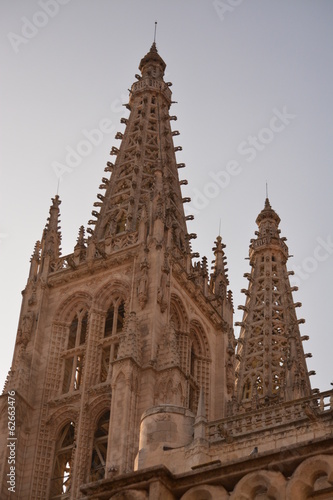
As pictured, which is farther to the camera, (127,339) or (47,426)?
(47,426)

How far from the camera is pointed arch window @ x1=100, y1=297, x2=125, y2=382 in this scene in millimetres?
47875

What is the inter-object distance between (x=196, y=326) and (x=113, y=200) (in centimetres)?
912

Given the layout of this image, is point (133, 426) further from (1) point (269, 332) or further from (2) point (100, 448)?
(1) point (269, 332)

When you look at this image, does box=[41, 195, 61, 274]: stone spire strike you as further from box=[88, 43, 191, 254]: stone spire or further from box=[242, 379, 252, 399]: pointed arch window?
box=[242, 379, 252, 399]: pointed arch window

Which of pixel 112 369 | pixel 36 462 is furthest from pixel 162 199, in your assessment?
pixel 36 462

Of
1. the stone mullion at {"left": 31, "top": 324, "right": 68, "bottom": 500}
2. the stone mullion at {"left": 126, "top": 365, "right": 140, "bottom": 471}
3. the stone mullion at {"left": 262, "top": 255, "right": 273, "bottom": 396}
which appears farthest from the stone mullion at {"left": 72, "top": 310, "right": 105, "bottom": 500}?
the stone mullion at {"left": 262, "top": 255, "right": 273, "bottom": 396}

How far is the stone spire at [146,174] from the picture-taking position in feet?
175

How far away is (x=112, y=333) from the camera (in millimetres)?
48625

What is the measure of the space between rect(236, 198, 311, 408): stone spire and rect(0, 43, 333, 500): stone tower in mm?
93

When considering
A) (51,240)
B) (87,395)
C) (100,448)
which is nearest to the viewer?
(100,448)

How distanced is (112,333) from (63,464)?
19.7 ft

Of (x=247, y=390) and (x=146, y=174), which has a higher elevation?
(x=146, y=174)

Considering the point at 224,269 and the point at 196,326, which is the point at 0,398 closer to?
the point at 196,326

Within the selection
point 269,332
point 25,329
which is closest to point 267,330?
point 269,332
